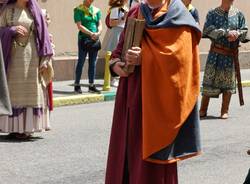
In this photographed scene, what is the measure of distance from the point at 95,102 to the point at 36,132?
12.5ft

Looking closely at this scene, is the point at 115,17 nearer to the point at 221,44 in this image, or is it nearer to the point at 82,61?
the point at 82,61

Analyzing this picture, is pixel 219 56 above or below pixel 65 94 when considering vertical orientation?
above

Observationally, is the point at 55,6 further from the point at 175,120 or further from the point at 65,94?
the point at 175,120

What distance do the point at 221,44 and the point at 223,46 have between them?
4cm

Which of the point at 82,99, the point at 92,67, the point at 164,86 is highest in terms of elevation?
the point at 164,86

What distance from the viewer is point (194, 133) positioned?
5207 millimetres

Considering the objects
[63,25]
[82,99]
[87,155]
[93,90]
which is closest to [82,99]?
[82,99]

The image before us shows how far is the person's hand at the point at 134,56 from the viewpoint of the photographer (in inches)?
199

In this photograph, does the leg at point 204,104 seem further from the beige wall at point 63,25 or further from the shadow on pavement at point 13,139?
the beige wall at point 63,25

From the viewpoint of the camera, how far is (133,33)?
16.8ft

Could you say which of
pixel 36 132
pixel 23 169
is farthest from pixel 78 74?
pixel 23 169

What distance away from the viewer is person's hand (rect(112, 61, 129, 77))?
5195mm

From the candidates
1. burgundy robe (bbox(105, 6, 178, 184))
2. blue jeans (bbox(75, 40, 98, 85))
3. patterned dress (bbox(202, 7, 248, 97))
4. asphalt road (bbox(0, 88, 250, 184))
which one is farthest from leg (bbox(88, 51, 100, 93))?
burgundy robe (bbox(105, 6, 178, 184))

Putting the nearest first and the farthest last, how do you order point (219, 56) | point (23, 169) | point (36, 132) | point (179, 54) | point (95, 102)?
point (179, 54) < point (23, 169) < point (36, 132) < point (219, 56) < point (95, 102)
